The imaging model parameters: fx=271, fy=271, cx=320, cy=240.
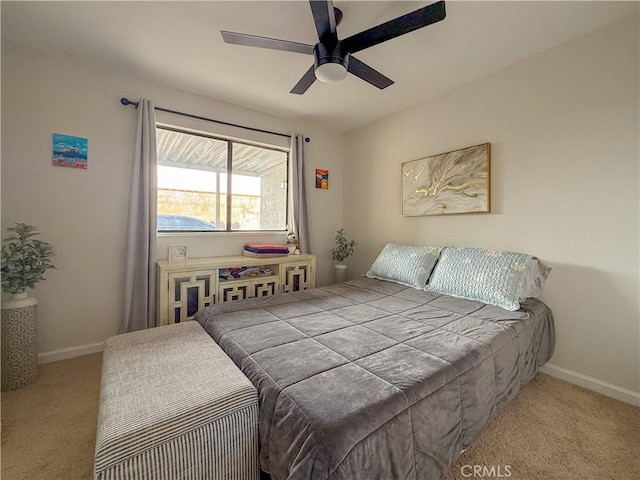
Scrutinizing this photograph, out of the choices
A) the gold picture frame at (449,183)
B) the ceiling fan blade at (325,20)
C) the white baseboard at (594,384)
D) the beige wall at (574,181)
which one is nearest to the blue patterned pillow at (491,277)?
the beige wall at (574,181)

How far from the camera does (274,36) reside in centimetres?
195

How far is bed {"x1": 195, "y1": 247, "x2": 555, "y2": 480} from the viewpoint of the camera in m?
0.85

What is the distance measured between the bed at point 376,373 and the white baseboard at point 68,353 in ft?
4.33

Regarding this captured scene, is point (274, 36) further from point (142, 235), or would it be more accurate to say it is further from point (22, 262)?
point (22, 262)

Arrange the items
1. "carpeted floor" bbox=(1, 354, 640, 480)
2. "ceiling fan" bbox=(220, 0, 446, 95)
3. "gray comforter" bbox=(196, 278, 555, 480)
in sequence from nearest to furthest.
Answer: "gray comforter" bbox=(196, 278, 555, 480)
"carpeted floor" bbox=(1, 354, 640, 480)
"ceiling fan" bbox=(220, 0, 446, 95)

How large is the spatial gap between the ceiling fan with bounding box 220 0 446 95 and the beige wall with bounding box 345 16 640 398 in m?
1.38

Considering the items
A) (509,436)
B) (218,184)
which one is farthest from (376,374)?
(218,184)

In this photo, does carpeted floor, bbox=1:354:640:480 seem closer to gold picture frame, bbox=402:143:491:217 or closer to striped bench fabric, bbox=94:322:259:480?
striped bench fabric, bbox=94:322:259:480

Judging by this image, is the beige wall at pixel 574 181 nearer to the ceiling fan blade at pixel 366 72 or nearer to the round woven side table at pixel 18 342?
the ceiling fan blade at pixel 366 72

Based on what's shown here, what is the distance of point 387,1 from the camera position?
5.39 feet

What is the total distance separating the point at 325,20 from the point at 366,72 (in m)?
0.54

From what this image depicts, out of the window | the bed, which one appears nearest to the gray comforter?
the bed

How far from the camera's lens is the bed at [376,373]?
2.79 ft

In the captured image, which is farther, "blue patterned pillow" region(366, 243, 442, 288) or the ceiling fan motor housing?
"blue patterned pillow" region(366, 243, 442, 288)
